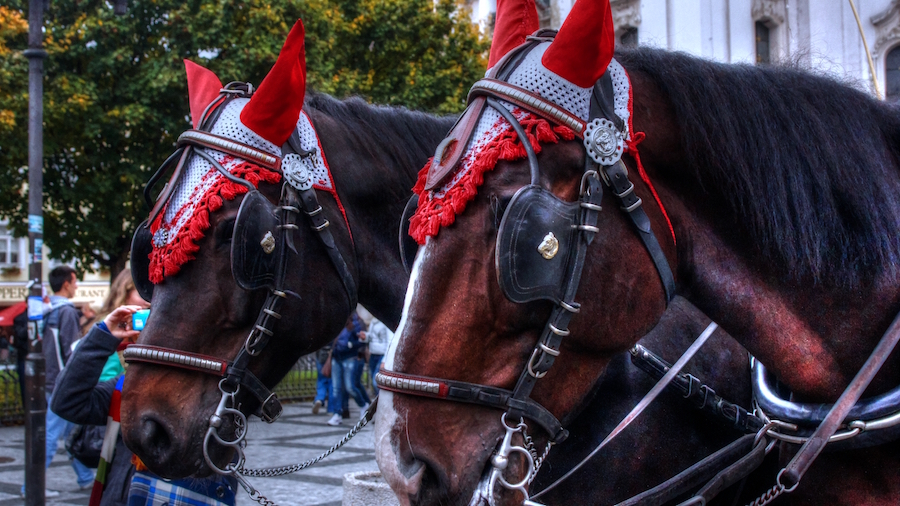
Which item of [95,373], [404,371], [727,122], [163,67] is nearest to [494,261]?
[404,371]

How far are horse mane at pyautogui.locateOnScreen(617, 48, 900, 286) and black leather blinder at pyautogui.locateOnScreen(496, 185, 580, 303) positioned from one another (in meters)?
0.40

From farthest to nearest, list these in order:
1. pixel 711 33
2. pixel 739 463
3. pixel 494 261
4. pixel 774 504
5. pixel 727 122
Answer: pixel 711 33, pixel 774 504, pixel 739 463, pixel 727 122, pixel 494 261

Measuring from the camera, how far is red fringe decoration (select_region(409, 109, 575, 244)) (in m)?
1.71

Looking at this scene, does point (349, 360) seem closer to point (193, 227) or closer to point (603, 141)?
point (193, 227)

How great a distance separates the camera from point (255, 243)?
274 cm

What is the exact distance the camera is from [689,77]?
6.48ft

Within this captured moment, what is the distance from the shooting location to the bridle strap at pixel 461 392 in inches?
64.1

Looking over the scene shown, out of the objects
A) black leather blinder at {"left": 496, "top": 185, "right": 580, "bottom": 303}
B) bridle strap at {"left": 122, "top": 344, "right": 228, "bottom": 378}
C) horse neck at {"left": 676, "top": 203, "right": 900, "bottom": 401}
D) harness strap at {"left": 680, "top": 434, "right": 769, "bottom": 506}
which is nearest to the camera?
black leather blinder at {"left": 496, "top": 185, "right": 580, "bottom": 303}

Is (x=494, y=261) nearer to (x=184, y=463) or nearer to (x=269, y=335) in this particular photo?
(x=269, y=335)

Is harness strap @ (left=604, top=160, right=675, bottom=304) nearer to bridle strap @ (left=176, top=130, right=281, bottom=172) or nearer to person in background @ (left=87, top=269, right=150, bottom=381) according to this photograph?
bridle strap @ (left=176, top=130, right=281, bottom=172)

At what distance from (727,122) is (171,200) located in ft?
6.13

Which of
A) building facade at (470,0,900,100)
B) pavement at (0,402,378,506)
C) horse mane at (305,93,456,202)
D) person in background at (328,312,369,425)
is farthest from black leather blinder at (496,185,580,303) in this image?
person in background at (328,312,369,425)

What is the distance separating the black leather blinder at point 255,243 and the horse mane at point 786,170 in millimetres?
1339

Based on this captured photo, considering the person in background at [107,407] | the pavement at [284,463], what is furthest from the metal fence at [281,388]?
the person in background at [107,407]
